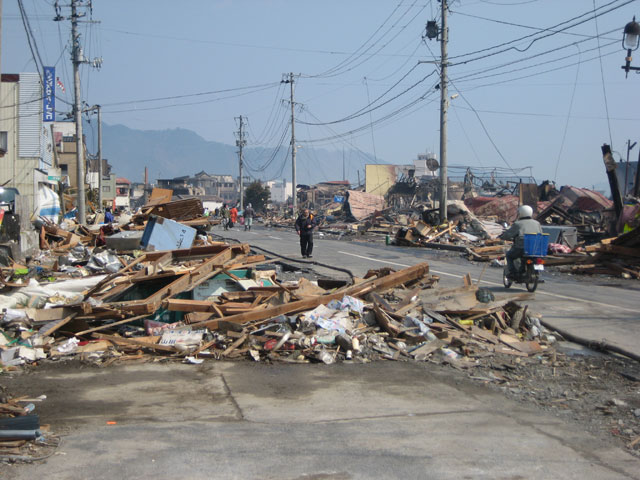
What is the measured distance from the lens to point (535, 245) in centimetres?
1314

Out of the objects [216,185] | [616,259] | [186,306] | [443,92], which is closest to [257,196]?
[443,92]

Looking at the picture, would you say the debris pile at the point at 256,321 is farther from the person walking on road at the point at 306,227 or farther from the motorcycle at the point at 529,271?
the person walking on road at the point at 306,227

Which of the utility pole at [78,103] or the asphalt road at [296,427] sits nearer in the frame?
the asphalt road at [296,427]

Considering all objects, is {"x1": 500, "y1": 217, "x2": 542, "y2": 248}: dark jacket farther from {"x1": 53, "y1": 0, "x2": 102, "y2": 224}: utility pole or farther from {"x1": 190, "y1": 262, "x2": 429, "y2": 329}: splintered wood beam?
{"x1": 53, "y1": 0, "x2": 102, "y2": 224}: utility pole

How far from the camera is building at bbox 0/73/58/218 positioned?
134 feet

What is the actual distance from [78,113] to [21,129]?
423 inches

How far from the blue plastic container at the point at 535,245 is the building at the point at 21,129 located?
3584 cm

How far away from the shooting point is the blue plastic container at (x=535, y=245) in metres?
13.1

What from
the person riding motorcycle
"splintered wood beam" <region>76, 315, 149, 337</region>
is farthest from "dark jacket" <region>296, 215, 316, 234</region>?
"splintered wood beam" <region>76, 315, 149, 337</region>

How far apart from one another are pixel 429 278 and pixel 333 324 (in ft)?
11.8

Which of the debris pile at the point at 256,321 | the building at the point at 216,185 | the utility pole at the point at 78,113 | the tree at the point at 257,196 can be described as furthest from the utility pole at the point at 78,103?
the building at the point at 216,185

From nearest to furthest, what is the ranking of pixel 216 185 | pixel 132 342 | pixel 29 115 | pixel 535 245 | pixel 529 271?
pixel 132 342 → pixel 535 245 → pixel 529 271 → pixel 29 115 → pixel 216 185

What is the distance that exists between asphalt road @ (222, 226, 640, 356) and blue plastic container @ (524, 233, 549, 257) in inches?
36.5

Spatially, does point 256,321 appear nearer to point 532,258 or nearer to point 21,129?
point 532,258
